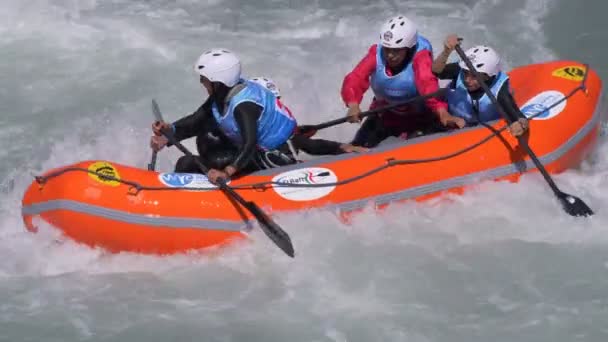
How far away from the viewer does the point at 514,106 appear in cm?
704

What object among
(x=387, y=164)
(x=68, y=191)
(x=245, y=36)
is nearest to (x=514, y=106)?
(x=387, y=164)

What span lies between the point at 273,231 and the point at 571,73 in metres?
2.77

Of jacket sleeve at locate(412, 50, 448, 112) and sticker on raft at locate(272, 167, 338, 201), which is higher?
jacket sleeve at locate(412, 50, 448, 112)

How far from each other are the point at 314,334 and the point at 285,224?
0.97 meters

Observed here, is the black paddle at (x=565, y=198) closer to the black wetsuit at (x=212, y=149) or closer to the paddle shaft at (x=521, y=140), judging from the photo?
the paddle shaft at (x=521, y=140)

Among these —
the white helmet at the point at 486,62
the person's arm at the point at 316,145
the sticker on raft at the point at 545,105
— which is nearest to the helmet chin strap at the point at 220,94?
the person's arm at the point at 316,145

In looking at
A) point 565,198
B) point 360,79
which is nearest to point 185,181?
point 360,79

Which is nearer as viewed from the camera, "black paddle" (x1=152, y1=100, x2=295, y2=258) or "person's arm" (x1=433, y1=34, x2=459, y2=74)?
"black paddle" (x1=152, y1=100, x2=295, y2=258)

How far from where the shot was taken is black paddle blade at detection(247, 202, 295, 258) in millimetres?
6359

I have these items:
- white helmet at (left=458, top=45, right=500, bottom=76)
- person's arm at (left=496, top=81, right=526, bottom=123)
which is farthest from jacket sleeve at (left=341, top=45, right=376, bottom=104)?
person's arm at (left=496, top=81, right=526, bottom=123)

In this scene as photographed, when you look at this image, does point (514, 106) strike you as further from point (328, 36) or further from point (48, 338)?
point (328, 36)

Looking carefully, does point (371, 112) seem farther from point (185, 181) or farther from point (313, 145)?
point (185, 181)

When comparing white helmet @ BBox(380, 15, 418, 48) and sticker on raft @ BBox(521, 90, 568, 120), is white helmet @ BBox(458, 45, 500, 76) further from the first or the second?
white helmet @ BBox(380, 15, 418, 48)

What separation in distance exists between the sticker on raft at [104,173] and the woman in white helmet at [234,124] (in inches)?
18.9
